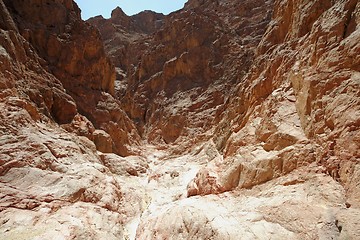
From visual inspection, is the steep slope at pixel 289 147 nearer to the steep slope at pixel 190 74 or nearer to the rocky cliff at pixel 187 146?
the rocky cliff at pixel 187 146

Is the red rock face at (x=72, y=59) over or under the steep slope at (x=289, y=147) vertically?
over

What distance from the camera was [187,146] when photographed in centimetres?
2812

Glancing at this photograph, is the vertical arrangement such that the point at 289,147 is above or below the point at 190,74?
below

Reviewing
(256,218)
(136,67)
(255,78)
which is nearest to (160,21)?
(136,67)

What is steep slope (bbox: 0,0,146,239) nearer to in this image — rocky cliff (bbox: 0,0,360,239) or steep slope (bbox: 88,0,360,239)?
rocky cliff (bbox: 0,0,360,239)

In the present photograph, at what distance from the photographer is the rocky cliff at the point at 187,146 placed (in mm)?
8602

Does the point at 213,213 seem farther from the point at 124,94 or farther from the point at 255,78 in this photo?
the point at 124,94

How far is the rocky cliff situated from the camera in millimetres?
8602

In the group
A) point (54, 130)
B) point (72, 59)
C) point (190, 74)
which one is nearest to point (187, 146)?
point (190, 74)

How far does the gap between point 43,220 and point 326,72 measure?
12.3 meters

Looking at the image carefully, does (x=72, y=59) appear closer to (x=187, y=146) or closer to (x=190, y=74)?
(x=187, y=146)

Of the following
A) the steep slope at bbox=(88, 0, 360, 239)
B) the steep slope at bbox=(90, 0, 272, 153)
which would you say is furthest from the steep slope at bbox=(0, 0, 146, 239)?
the steep slope at bbox=(90, 0, 272, 153)

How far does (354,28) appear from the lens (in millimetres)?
10180

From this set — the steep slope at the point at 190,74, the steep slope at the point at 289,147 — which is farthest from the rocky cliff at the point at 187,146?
the steep slope at the point at 190,74
